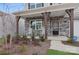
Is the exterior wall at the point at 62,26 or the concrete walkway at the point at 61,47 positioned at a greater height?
the exterior wall at the point at 62,26

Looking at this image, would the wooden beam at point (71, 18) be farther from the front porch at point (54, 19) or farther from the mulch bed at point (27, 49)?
the mulch bed at point (27, 49)

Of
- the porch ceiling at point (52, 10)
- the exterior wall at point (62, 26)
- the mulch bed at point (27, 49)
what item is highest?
the porch ceiling at point (52, 10)

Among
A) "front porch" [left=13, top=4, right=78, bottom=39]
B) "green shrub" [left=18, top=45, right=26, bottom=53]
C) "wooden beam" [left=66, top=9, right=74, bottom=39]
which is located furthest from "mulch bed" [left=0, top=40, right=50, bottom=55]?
"wooden beam" [left=66, top=9, right=74, bottom=39]

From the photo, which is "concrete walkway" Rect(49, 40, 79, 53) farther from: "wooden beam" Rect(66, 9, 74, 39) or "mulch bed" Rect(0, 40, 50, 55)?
"wooden beam" Rect(66, 9, 74, 39)

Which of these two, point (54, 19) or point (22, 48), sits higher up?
point (54, 19)

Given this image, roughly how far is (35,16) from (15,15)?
30 cm

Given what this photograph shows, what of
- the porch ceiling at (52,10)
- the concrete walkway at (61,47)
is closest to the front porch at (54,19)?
the porch ceiling at (52,10)

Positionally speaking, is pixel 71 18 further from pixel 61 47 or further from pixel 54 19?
pixel 61 47

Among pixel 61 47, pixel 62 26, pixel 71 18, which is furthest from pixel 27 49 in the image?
pixel 71 18

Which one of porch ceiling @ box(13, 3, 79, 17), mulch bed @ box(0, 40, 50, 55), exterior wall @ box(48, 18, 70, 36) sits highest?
porch ceiling @ box(13, 3, 79, 17)

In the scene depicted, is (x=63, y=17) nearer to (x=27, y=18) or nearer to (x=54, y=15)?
(x=54, y=15)

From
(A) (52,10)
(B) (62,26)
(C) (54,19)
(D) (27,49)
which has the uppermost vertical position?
(A) (52,10)

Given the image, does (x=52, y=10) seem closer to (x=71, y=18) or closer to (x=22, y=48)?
(x=71, y=18)

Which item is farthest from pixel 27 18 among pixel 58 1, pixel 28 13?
pixel 58 1
